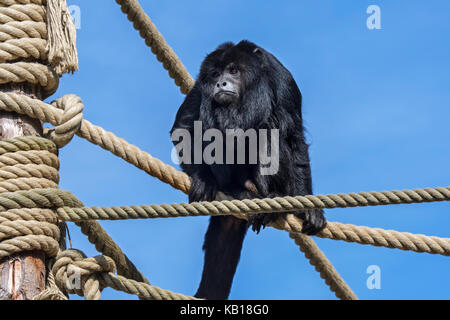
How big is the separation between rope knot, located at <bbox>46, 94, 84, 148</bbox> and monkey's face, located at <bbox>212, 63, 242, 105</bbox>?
161cm

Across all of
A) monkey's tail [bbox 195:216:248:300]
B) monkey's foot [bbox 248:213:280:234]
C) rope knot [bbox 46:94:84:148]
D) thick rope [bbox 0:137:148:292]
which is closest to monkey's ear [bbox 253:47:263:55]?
monkey's tail [bbox 195:216:248:300]

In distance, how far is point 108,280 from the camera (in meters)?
3.70

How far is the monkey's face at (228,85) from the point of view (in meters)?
5.58

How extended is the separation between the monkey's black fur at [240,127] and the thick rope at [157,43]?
0.41 m

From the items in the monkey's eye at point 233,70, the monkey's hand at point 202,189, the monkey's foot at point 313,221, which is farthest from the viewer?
the monkey's eye at point 233,70

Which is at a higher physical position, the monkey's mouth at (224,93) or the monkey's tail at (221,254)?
the monkey's mouth at (224,93)

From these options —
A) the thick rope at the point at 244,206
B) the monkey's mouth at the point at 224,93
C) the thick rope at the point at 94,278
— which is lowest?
the thick rope at the point at 94,278

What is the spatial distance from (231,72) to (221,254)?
154 centimetres

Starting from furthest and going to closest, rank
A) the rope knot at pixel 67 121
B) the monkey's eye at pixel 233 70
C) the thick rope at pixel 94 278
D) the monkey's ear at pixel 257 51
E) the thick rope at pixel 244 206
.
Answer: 1. the monkey's ear at pixel 257 51
2. the monkey's eye at pixel 233 70
3. the rope knot at pixel 67 121
4. the thick rope at pixel 94 278
5. the thick rope at pixel 244 206

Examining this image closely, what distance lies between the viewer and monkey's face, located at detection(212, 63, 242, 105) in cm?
558

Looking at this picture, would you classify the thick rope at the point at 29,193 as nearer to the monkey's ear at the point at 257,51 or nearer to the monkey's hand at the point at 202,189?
the monkey's hand at the point at 202,189

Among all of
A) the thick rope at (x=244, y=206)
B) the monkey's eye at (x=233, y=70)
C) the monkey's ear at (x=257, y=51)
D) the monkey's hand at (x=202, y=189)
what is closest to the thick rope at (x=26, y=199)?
the thick rope at (x=244, y=206)

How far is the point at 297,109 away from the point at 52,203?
254 cm
